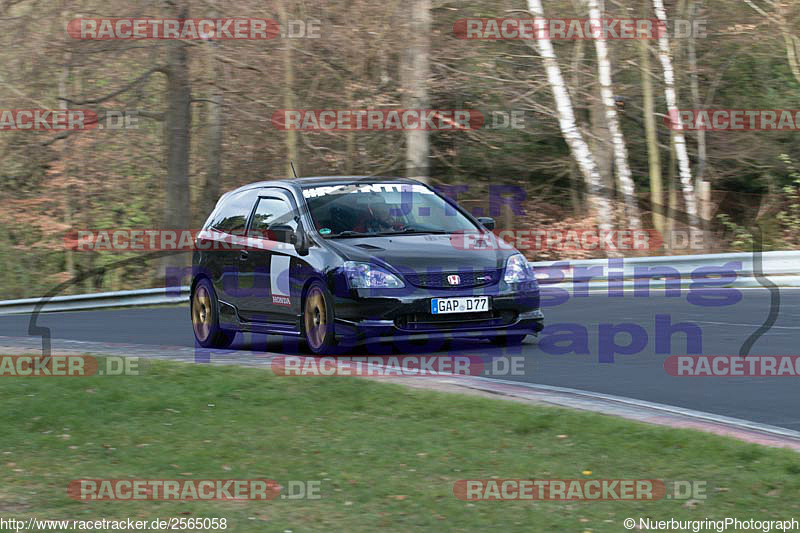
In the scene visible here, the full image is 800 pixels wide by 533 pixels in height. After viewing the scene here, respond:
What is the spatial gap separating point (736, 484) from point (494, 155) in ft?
79.6

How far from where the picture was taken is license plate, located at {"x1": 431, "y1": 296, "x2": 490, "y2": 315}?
488 inches

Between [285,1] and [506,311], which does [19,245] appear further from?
[506,311]

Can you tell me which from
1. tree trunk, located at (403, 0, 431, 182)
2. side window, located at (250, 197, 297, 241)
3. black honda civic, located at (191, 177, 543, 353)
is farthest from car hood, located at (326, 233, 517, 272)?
tree trunk, located at (403, 0, 431, 182)

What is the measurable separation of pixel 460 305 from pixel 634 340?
208 cm

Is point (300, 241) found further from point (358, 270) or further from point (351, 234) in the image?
point (358, 270)

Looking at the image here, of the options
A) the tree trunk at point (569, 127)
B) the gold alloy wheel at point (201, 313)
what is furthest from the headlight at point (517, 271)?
the tree trunk at point (569, 127)

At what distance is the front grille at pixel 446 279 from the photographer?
40.7ft

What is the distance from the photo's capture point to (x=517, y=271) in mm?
12938

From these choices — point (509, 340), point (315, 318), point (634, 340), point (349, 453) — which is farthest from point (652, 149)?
point (349, 453)

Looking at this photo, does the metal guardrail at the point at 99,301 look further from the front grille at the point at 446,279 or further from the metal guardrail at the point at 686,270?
the front grille at the point at 446,279

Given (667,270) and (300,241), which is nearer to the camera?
(300,241)

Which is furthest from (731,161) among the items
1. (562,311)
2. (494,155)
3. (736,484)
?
(736,484)

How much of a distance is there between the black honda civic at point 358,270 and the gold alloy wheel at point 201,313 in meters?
0.03

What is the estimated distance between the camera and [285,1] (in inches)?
1160
